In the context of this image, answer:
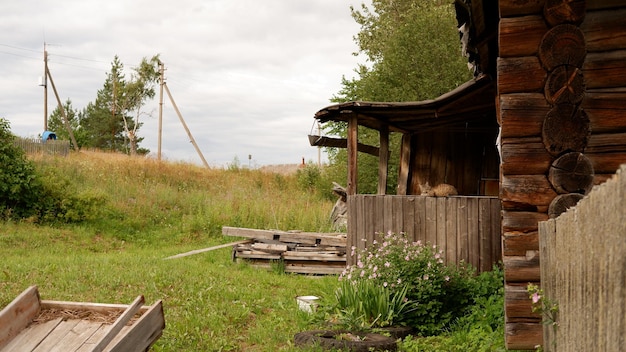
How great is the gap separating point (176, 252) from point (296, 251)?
384 cm

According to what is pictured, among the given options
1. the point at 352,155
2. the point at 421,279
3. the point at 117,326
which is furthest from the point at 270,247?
the point at 117,326

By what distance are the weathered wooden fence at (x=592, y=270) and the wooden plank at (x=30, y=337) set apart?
4.39 meters

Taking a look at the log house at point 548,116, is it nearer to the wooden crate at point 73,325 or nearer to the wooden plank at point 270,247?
the wooden crate at point 73,325

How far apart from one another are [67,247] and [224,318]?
30.9 feet

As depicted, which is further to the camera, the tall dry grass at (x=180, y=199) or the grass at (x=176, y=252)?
the tall dry grass at (x=180, y=199)

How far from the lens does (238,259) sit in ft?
46.4

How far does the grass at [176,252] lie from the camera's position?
8.47 metres

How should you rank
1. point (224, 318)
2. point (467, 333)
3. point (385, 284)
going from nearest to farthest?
point (467, 333), point (385, 284), point (224, 318)

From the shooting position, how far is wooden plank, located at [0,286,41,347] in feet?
18.8

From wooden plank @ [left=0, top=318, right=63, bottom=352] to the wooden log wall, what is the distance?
13.4 ft

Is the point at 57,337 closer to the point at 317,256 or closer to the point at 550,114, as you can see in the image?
the point at 550,114

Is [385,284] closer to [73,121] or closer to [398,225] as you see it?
[398,225]

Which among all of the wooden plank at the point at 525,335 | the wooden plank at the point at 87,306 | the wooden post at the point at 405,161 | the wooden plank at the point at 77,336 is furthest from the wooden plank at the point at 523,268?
the wooden post at the point at 405,161

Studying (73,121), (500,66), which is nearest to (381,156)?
(500,66)
